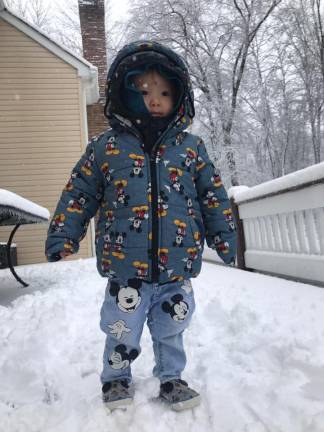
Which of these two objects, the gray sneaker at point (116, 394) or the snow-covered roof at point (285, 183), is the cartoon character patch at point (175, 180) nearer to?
the gray sneaker at point (116, 394)

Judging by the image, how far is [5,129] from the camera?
1048cm

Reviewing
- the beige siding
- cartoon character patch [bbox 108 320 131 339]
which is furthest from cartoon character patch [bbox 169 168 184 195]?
the beige siding

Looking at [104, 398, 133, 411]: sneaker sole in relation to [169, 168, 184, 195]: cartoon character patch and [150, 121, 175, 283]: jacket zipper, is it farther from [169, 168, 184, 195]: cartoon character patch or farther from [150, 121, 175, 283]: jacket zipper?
[169, 168, 184, 195]: cartoon character patch

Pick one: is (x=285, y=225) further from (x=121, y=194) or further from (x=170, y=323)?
(x=121, y=194)

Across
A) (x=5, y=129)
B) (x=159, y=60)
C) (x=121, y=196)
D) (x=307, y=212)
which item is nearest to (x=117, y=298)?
(x=121, y=196)

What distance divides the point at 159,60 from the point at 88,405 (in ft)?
5.36

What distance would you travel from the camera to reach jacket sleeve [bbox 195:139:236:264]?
7.38 feet

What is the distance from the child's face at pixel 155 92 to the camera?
2.23 meters

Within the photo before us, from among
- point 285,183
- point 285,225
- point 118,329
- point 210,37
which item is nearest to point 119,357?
point 118,329

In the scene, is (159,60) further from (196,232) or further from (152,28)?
(152,28)

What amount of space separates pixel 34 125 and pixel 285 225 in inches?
282

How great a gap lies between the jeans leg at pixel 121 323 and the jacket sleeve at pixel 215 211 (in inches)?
17.2

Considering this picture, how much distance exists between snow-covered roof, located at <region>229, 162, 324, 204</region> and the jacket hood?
2485mm

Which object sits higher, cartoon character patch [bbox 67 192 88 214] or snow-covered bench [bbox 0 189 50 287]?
snow-covered bench [bbox 0 189 50 287]
